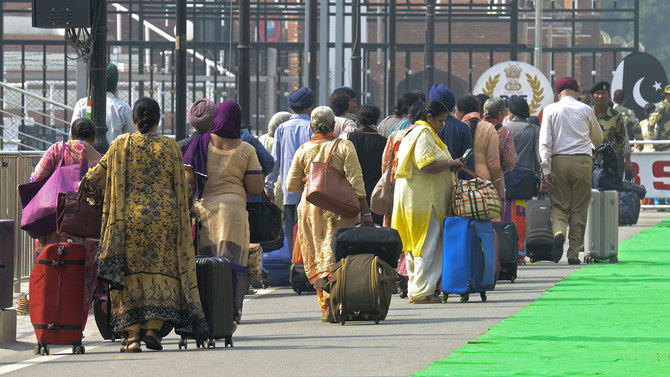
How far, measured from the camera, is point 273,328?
11.8m

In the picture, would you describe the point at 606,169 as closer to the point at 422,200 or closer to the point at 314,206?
the point at 422,200

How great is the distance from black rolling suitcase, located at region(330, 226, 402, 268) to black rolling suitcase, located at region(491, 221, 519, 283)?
3.02 m

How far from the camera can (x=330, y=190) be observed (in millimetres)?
12211

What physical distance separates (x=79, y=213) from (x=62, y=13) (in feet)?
9.92

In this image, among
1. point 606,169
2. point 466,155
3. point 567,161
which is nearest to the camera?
point 466,155

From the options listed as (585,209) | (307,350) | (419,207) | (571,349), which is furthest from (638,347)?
(585,209)

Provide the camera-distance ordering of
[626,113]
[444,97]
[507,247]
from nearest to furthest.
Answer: [444,97], [507,247], [626,113]

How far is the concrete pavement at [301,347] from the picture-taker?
9336 mm

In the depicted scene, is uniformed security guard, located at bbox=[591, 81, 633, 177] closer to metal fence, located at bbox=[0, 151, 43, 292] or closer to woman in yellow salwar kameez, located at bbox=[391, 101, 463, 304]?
woman in yellow salwar kameez, located at bbox=[391, 101, 463, 304]

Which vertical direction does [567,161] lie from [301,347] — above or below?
above

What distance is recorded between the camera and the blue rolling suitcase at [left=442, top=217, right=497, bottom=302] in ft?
43.1

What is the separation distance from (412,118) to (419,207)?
28.7 inches

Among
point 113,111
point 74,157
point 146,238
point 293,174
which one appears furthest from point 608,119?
point 146,238

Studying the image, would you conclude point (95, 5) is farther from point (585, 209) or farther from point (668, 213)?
point (668, 213)
